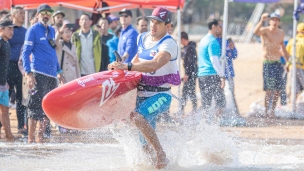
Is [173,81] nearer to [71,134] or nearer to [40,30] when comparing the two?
[40,30]

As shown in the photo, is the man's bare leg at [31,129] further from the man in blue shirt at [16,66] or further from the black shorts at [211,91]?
the black shorts at [211,91]

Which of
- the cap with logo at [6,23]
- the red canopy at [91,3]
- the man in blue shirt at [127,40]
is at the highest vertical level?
the red canopy at [91,3]

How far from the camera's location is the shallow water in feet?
24.5

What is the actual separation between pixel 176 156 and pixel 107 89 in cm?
114

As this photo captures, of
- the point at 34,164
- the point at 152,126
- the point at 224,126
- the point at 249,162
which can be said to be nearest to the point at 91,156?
the point at 34,164

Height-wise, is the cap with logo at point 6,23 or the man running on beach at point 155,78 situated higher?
the cap with logo at point 6,23

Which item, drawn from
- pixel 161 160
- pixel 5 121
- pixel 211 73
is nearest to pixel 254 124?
pixel 211 73

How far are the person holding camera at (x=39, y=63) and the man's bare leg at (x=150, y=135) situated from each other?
2.64 m

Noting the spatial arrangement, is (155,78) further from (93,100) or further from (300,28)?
(300,28)

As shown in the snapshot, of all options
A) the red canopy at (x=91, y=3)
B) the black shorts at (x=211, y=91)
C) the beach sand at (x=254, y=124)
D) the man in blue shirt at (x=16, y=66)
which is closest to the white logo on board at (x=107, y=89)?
the beach sand at (x=254, y=124)

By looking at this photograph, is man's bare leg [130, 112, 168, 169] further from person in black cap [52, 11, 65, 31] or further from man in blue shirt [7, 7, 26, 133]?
person in black cap [52, 11, 65, 31]

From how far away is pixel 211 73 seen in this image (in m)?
11.4

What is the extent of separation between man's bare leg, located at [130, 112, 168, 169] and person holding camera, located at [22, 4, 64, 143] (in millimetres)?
2636

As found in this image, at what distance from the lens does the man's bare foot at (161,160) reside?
23.5 ft
